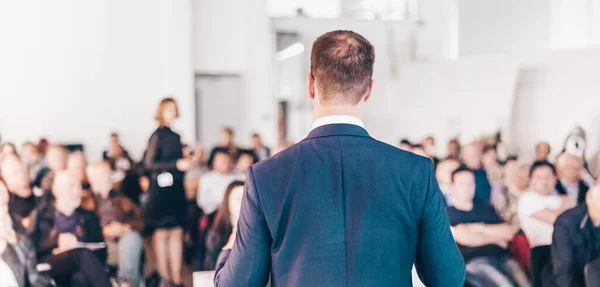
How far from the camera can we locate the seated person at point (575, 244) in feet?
10.8

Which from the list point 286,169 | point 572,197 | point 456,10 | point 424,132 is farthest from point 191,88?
point 286,169

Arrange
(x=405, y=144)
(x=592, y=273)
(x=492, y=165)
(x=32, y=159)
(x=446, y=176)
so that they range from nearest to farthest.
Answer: (x=592, y=273), (x=446, y=176), (x=492, y=165), (x=32, y=159), (x=405, y=144)

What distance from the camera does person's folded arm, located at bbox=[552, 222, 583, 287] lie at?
3.28 metres

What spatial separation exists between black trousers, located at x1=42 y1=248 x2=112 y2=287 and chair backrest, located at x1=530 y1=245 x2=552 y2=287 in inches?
95.2

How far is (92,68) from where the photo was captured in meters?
5.55

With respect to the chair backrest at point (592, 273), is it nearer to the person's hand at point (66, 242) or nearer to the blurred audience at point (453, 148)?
the blurred audience at point (453, 148)

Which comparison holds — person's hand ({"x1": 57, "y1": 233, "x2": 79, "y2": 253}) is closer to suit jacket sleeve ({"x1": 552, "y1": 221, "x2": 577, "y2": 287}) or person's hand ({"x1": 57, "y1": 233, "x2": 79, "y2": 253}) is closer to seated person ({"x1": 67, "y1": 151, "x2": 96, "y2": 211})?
seated person ({"x1": 67, "y1": 151, "x2": 96, "y2": 211})

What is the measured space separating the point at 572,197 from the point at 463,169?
847 millimetres

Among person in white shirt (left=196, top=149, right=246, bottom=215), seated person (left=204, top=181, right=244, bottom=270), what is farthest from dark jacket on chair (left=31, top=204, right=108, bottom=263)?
person in white shirt (left=196, top=149, right=246, bottom=215)

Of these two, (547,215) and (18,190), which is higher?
(18,190)

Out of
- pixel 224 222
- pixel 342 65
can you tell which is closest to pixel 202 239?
pixel 224 222

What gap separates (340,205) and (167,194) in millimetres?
3211

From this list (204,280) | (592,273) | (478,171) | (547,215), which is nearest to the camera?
(204,280)

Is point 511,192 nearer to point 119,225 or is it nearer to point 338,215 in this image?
point 119,225
